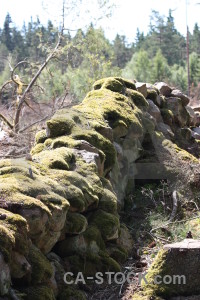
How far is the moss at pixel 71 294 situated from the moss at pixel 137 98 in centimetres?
418

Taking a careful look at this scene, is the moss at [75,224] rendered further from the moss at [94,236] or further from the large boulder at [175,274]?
the large boulder at [175,274]

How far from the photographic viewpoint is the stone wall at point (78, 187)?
114 inches

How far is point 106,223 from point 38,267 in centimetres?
132

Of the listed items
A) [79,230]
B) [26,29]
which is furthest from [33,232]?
[26,29]

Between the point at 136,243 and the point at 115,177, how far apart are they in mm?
970

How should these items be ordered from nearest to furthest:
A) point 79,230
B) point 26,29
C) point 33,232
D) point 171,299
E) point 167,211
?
1. point 33,232
2. point 171,299
3. point 79,230
4. point 167,211
5. point 26,29

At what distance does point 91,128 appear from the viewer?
5332 mm

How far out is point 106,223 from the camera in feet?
13.6

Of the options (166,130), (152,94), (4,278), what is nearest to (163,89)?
(152,94)

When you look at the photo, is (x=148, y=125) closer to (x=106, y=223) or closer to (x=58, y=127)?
(x=58, y=127)

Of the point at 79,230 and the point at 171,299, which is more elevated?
the point at 79,230

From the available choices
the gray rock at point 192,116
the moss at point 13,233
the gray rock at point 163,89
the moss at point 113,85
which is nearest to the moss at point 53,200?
the moss at point 13,233

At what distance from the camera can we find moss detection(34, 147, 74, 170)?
4.15m

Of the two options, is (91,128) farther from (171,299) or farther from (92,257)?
(171,299)
